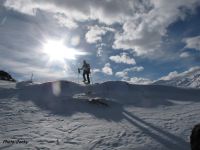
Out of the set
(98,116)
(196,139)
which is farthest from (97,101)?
(196,139)

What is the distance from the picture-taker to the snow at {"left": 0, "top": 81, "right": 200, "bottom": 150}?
14.2 meters

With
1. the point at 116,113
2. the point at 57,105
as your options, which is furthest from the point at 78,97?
the point at 116,113

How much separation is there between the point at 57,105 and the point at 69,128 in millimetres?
5720

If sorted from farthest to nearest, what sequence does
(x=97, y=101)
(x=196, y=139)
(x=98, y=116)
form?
(x=97, y=101)
(x=98, y=116)
(x=196, y=139)

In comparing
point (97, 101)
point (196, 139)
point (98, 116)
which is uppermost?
point (97, 101)

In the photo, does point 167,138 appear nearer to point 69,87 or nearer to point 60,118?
point 60,118

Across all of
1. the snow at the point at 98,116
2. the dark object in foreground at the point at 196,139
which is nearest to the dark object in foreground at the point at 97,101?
the snow at the point at 98,116

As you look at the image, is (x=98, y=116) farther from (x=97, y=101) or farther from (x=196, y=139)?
(x=196, y=139)

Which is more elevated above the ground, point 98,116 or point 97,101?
point 97,101

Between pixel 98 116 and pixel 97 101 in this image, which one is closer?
pixel 98 116

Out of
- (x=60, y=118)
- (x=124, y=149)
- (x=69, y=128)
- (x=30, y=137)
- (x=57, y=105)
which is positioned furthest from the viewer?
(x=57, y=105)

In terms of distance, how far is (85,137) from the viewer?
14938 millimetres

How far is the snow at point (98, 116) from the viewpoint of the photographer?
14211mm

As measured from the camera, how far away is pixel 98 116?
19.5 m
